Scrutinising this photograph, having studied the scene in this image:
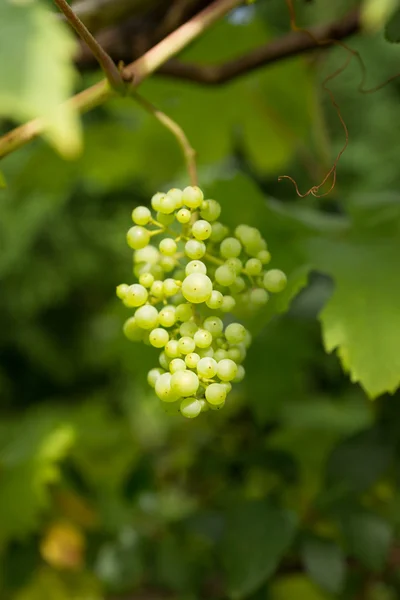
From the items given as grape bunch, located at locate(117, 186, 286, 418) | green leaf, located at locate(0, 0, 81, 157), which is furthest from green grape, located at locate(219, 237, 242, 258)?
green leaf, located at locate(0, 0, 81, 157)

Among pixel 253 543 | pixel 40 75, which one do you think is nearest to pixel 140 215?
pixel 40 75

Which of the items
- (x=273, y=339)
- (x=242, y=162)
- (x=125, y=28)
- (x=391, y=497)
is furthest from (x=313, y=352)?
(x=242, y=162)

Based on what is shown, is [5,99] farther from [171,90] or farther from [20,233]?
[20,233]

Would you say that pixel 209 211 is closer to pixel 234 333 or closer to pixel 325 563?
pixel 234 333

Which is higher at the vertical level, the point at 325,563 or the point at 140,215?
the point at 140,215

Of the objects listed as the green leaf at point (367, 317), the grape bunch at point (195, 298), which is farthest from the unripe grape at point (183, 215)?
the green leaf at point (367, 317)

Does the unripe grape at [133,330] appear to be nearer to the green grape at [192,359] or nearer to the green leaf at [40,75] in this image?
the green grape at [192,359]
